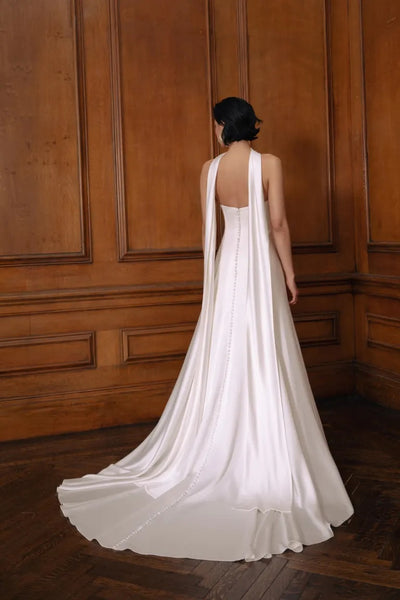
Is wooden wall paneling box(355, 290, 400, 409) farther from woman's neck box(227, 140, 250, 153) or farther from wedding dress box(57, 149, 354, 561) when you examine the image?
woman's neck box(227, 140, 250, 153)

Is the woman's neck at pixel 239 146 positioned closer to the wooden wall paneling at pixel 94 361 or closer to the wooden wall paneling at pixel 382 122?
the wooden wall paneling at pixel 94 361

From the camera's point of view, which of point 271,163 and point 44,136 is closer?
point 271,163

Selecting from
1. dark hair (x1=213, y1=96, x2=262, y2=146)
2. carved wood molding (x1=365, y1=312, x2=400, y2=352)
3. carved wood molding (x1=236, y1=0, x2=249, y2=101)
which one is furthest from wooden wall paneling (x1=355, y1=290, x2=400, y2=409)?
dark hair (x1=213, y1=96, x2=262, y2=146)

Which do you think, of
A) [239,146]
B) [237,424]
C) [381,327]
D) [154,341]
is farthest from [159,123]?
[237,424]

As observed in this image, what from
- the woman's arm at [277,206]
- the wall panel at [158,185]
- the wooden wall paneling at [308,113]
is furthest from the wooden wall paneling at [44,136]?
the woman's arm at [277,206]

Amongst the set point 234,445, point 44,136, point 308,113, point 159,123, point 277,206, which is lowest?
point 234,445

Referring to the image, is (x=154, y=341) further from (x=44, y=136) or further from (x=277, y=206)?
(x=277, y=206)

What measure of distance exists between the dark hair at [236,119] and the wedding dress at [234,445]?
116 mm

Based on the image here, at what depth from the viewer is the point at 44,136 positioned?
4.39 meters

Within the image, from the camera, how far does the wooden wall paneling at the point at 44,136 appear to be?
430 centimetres

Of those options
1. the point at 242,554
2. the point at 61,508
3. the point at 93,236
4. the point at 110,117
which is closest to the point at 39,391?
the point at 93,236

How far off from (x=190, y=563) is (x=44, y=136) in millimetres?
2820

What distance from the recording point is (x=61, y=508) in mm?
3199

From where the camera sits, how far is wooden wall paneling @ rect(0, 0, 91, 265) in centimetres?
430
